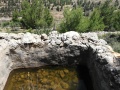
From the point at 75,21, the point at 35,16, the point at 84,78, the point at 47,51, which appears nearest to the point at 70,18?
the point at 75,21

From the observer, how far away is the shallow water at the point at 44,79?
1215 cm

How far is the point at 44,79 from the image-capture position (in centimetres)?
1271

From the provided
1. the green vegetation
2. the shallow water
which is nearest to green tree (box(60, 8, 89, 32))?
the green vegetation

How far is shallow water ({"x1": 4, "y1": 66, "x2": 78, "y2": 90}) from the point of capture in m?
12.1

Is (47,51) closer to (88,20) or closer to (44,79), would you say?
(44,79)

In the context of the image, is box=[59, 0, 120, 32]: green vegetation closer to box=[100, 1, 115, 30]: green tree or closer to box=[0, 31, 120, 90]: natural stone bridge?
box=[100, 1, 115, 30]: green tree

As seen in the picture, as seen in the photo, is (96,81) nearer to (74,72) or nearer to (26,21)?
(74,72)

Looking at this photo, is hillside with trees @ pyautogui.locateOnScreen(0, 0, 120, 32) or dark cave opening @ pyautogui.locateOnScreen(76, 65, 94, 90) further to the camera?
hillside with trees @ pyautogui.locateOnScreen(0, 0, 120, 32)

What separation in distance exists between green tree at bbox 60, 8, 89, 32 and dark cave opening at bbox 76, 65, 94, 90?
830 cm

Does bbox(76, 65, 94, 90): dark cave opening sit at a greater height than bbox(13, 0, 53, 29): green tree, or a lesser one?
greater

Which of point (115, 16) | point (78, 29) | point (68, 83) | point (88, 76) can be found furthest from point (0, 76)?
point (115, 16)

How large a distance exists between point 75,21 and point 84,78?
9612mm

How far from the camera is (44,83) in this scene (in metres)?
12.4

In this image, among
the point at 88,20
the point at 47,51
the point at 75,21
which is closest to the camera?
the point at 47,51
